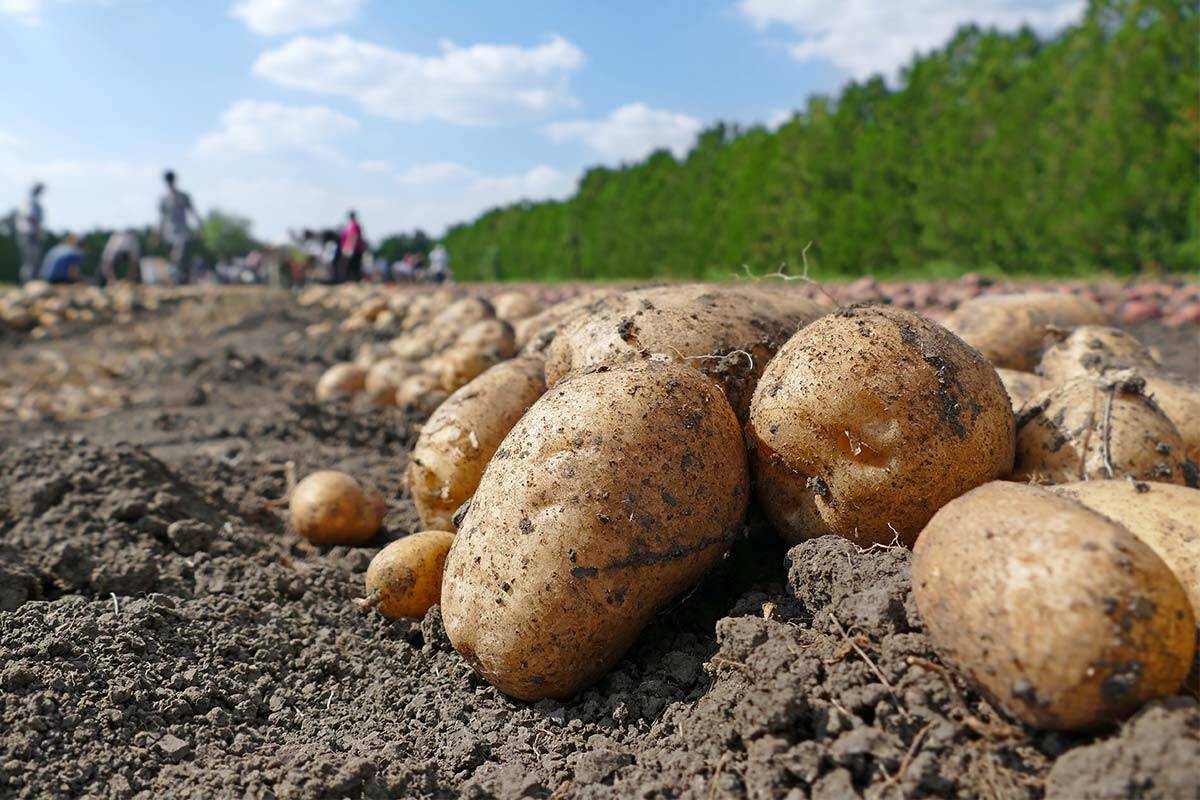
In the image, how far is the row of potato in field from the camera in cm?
173

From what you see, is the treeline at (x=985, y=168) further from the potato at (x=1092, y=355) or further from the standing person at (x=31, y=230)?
the standing person at (x=31, y=230)

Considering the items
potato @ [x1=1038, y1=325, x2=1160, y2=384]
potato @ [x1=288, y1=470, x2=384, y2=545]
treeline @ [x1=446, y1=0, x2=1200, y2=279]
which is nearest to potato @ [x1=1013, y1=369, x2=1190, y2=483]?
potato @ [x1=1038, y1=325, x2=1160, y2=384]

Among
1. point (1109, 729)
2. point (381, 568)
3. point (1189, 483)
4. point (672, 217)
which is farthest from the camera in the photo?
point (672, 217)

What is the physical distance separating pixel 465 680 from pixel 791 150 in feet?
72.2

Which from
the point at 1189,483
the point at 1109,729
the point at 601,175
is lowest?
the point at 1109,729

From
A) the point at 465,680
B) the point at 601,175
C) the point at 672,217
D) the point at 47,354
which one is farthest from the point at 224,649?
the point at 601,175

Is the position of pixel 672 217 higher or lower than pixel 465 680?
higher

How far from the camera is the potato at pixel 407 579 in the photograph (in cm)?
308

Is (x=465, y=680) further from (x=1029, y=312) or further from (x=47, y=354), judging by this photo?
(x=47, y=354)

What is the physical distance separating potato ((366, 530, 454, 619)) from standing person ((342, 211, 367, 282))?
57.1 feet

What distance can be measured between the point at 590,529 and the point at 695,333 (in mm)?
951

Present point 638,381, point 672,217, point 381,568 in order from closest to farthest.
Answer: point 638,381 < point 381,568 < point 672,217

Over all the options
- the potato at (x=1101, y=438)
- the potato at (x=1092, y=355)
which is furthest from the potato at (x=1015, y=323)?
the potato at (x=1101, y=438)

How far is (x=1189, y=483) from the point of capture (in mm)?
2832
